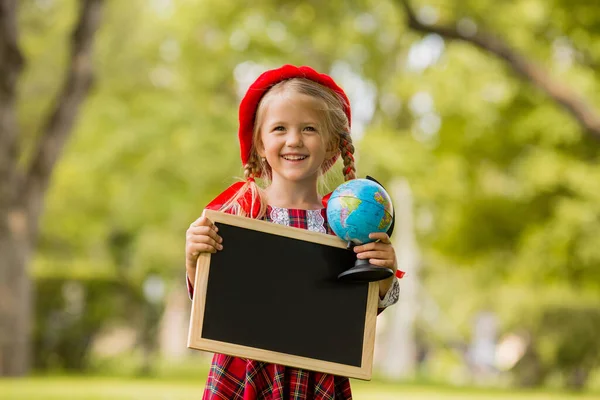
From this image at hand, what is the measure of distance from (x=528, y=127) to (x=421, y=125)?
6569 millimetres

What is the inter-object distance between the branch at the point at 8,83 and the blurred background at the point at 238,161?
3 centimetres

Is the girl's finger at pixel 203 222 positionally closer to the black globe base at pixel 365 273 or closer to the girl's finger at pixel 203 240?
the girl's finger at pixel 203 240

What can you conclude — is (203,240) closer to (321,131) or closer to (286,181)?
(286,181)

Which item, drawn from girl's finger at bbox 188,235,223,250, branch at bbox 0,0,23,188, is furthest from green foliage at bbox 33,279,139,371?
girl's finger at bbox 188,235,223,250

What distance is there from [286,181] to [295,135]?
19 cm

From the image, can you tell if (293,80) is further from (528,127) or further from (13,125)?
(528,127)

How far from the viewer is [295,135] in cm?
337

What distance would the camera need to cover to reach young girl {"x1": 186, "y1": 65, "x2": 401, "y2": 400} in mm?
3252

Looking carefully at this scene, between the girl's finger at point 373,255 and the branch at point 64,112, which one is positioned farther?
the branch at point 64,112

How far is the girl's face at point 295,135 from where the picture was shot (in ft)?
11.1

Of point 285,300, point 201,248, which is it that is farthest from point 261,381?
point 201,248

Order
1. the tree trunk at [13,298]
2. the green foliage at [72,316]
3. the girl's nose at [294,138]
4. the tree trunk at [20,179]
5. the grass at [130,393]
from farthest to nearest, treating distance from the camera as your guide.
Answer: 1. the green foliage at [72,316]
2. the tree trunk at [13,298]
3. the tree trunk at [20,179]
4. the grass at [130,393]
5. the girl's nose at [294,138]

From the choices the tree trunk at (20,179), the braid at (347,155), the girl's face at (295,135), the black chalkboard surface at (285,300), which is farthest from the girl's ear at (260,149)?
the tree trunk at (20,179)

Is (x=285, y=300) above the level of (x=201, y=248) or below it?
below
